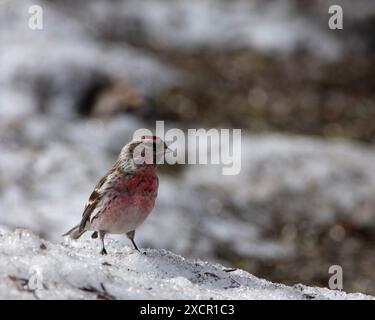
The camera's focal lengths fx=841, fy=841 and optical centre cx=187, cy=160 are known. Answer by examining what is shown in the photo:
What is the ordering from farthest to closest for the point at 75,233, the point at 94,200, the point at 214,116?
the point at 214,116 < the point at 75,233 < the point at 94,200

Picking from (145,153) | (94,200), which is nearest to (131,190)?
(145,153)

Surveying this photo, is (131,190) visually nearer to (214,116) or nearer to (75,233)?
(75,233)

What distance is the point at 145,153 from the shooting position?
598 centimetres

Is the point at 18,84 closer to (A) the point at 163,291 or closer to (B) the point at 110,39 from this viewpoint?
(B) the point at 110,39

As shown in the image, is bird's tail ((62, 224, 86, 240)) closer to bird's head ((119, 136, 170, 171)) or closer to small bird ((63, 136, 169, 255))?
small bird ((63, 136, 169, 255))

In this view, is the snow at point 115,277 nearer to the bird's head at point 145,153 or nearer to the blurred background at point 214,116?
the bird's head at point 145,153

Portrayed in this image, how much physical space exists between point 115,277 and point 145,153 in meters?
1.55

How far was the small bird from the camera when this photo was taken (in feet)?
19.3

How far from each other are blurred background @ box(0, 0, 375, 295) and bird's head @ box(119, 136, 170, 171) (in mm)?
3298

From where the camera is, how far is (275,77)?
16938mm

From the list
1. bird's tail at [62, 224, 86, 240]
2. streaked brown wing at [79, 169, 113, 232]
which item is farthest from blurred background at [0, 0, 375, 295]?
streaked brown wing at [79, 169, 113, 232]

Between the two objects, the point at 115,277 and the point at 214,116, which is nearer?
the point at 115,277
